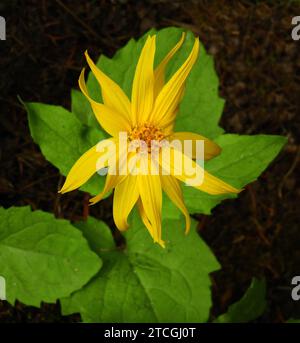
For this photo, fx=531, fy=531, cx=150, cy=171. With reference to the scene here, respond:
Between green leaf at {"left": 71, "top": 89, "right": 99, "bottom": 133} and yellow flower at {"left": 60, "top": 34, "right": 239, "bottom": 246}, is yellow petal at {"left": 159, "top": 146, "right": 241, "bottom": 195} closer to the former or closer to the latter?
yellow flower at {"left": 60, "top": 34, "right": 239, "bottom": 246}

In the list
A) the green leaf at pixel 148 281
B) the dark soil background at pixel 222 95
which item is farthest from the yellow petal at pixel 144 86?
the dark soil background at pixel 222 95

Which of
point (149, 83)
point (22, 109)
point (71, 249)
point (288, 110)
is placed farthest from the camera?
point (288, 110)

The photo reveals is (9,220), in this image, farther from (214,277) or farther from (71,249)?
(214,277)

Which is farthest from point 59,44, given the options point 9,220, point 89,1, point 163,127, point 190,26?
point 163,127

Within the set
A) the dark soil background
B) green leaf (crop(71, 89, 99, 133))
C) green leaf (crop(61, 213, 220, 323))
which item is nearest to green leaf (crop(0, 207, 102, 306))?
green leaf (crop(61, 213, 220, 323))

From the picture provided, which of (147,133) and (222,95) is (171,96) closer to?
(147,133)

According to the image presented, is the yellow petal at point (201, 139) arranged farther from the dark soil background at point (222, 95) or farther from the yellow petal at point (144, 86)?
the dark soil background at point (222, 95)

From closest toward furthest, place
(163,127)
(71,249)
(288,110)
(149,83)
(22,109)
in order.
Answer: (149,83), (163,127), (71,249), (22,109), (288,110)
